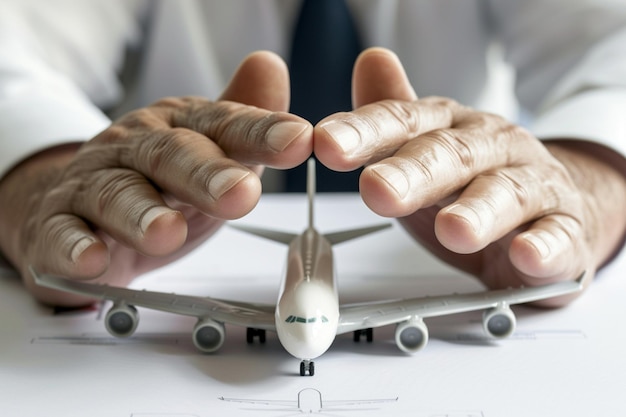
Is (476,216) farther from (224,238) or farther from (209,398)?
(224,238)

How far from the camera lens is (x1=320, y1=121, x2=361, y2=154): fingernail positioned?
380 millimetres

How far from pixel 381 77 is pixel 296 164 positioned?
126mm

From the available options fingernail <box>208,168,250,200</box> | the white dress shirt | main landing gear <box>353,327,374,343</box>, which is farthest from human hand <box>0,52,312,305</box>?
the white dress shirt

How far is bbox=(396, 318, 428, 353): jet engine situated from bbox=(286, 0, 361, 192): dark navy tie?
0.41 meters

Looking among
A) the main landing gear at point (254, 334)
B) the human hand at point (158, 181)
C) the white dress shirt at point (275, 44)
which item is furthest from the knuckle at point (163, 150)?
the white dress shirt at point (275, 44)

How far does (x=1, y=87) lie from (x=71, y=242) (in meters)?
0.31

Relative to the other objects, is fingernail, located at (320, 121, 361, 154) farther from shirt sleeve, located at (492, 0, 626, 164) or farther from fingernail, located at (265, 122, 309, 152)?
shirt sleeve, located at (492, 0, 626, 164)

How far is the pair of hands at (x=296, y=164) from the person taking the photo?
381mm

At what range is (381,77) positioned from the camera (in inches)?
19.0

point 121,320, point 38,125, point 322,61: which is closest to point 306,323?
point 121,320

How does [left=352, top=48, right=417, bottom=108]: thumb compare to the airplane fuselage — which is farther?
[left=352, top=48, right=417, bottom=108]: thumb

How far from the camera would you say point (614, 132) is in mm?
611

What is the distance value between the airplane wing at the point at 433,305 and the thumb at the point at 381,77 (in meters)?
0.13

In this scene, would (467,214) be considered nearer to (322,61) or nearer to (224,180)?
(224,180)
